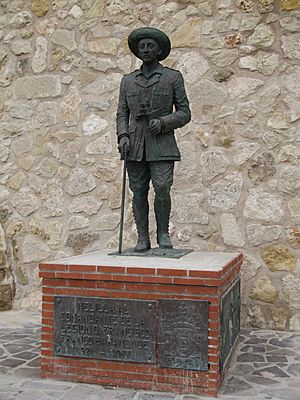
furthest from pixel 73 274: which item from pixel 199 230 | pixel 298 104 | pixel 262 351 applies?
pixel 298 104

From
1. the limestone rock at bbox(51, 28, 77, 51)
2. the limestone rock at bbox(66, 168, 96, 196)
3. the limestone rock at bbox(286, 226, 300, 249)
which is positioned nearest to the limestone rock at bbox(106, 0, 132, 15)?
the limestone rock at bbox(51, 28, 77, 51)

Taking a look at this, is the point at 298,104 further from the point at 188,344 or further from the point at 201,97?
the point at 188,344

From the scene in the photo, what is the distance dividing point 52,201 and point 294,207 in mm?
2445

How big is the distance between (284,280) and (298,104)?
5.30 ft

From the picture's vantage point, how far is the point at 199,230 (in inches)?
200

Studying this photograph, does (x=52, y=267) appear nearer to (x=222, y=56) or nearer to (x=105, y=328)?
(x=105, y=328)

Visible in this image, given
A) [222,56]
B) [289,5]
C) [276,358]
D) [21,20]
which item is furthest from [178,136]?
[276,358]

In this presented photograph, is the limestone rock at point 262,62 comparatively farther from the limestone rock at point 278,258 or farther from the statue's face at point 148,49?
the limestone rock at point 278,258

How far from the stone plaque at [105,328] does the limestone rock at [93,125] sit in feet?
8.10

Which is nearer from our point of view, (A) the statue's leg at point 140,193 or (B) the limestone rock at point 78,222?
(A) the statue's leg at point 140,193

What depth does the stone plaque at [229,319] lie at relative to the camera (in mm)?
3344

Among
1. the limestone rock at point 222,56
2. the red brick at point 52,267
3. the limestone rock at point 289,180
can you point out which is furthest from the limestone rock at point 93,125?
the red brick at point 52,267

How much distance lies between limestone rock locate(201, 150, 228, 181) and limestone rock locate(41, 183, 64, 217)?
1.54 metres

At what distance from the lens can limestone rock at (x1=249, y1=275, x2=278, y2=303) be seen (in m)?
4.82
